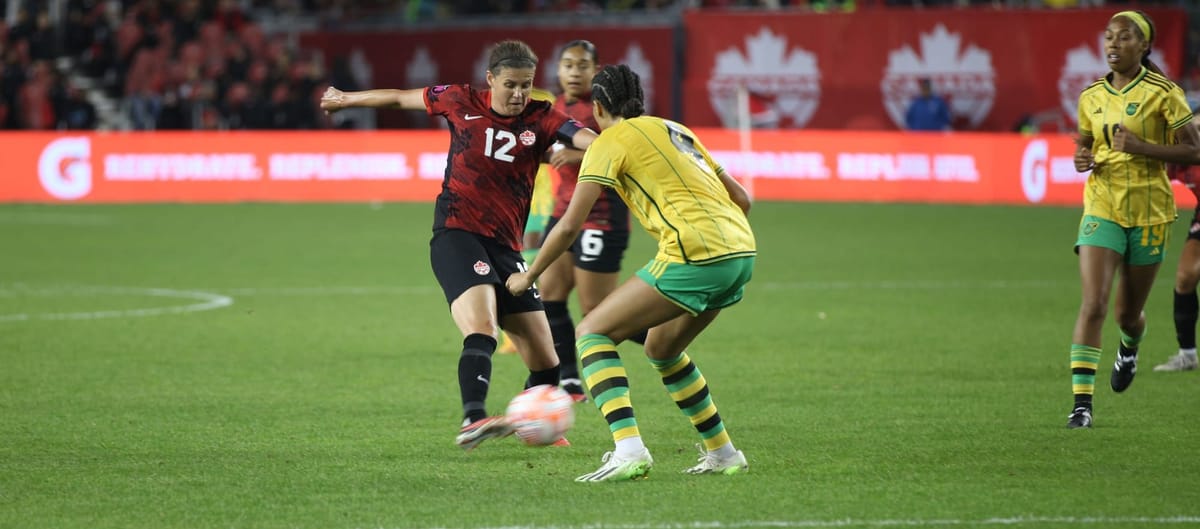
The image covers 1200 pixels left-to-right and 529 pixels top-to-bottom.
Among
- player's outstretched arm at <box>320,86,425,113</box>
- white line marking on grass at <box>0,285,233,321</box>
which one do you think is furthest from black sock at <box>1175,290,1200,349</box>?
white line marking on grass at <box>0,285,233,321</box>

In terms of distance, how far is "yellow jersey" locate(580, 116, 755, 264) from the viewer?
7055 mm

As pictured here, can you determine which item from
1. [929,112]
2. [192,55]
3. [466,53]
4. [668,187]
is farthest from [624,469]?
[466,53]

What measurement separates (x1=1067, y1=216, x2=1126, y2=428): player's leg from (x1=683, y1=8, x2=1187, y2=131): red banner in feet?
70.9

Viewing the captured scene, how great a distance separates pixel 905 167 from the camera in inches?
1086

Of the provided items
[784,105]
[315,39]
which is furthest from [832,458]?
[315,39]

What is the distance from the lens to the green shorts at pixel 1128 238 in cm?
877

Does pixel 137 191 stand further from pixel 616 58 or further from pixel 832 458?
pixel 832 458

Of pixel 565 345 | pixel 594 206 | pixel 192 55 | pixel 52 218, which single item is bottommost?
pixel 52 218

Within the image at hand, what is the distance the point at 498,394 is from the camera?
10.2 meters

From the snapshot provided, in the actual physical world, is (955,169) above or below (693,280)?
below

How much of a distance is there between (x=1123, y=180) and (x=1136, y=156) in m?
0.14

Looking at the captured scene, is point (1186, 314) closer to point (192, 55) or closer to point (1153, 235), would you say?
point (1153, 235)

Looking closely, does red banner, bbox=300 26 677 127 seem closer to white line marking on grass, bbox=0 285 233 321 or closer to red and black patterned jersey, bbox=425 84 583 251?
white line marking on grass, bbox=0 285 233 321

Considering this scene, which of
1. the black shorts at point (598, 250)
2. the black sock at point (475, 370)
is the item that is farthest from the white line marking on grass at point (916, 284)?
the black sock at point (475, 370)
